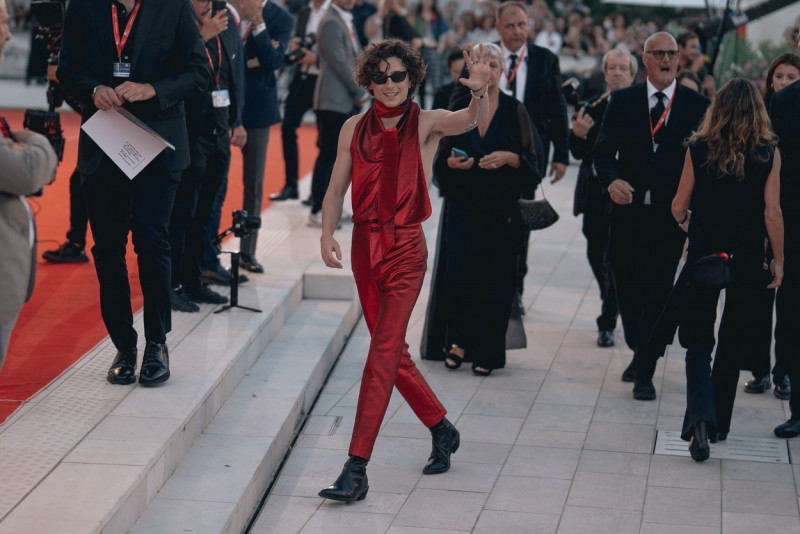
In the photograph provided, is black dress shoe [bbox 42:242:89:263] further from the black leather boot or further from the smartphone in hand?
the black leather boot

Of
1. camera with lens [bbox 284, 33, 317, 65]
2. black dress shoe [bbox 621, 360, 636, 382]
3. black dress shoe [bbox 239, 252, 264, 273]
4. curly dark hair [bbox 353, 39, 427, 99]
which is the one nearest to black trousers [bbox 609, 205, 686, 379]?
black dress shoe [bbox 621, 360, 636, 382]

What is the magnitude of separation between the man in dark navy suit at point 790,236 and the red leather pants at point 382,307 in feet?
6.90

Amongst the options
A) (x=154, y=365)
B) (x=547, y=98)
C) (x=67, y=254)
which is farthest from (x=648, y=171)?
(x=67, y=254)

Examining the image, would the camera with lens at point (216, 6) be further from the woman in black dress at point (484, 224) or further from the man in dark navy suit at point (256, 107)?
the woman in black dress at point (484, 224)

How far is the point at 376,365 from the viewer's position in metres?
5.32

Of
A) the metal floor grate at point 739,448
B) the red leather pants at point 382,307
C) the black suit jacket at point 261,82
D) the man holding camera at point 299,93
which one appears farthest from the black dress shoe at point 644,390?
the man holding camera at point 299,93

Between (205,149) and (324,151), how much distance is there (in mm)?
3024

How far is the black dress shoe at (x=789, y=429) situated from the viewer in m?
6.41

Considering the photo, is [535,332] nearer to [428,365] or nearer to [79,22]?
[428,365]

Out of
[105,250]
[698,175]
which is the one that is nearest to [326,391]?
[105,250]

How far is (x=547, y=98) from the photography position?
8586mm

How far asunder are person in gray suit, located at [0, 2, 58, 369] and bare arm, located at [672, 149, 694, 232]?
322 centimetres

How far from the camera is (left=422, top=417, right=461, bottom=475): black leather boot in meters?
5.80

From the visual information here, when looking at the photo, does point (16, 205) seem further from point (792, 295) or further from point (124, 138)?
point (792, 295)
